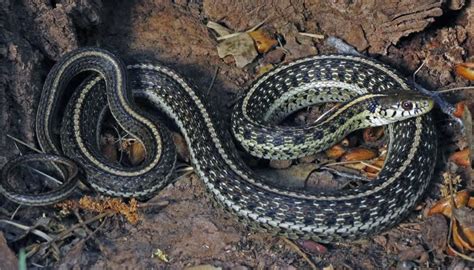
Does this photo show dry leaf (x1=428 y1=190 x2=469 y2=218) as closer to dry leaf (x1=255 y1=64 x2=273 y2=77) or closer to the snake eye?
the snake eye

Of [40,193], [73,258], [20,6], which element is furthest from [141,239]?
[20,6]

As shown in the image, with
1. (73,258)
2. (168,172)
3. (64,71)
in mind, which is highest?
(64,71)

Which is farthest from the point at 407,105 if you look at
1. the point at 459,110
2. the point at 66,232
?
the point at 66,232

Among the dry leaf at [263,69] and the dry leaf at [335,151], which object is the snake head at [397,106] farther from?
Answer: the dry leaf at [263,69]

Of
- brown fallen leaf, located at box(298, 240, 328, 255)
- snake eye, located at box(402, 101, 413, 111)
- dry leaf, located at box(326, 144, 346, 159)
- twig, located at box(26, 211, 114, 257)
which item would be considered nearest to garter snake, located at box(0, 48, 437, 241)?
snake eye, located at box(402, 101, 413, 111)

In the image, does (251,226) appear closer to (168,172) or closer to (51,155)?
(168,172)

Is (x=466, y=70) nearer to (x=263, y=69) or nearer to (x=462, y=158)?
(x=462, y=158)
